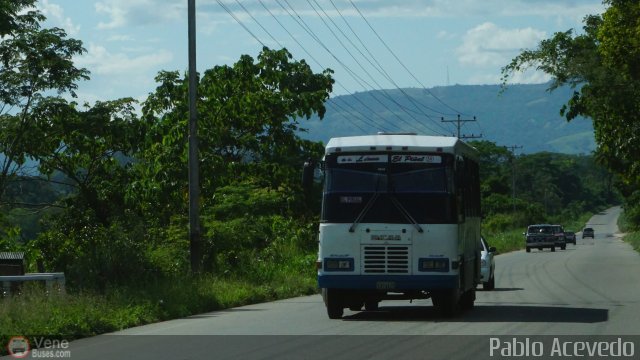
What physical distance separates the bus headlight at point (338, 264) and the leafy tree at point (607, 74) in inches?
625

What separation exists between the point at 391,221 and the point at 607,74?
57.2ft

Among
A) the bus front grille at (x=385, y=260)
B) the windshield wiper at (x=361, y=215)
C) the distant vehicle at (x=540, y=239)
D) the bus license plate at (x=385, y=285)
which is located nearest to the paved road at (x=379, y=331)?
the bus license plate at (x=385, y=285)

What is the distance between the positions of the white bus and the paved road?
0.61 meters

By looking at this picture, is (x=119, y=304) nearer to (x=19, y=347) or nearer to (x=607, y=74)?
(x=19, y=347)

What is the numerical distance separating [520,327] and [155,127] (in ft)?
81.1

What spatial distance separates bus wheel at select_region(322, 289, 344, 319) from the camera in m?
19.3

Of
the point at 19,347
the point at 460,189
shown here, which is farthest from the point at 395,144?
the point at 19,347

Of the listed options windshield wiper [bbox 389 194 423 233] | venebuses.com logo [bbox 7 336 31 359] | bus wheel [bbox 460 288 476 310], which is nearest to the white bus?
windshield wiper [bbox 389 194 423 233]

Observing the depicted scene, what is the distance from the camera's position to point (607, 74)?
34250mm

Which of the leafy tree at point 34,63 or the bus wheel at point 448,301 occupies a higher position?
the leafy tree at point 34,63

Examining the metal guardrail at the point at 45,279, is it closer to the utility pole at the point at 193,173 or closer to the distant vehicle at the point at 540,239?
the utility pole at the point at 193,173

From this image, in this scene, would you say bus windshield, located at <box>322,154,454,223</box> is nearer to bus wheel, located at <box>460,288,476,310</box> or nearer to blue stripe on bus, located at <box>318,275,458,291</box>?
blue stripe on bus, located at <box>318,275,458,291</box>

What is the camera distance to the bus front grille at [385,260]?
Answer: 18938mm

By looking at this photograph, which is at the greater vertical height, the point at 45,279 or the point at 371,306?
the point at 45,279
